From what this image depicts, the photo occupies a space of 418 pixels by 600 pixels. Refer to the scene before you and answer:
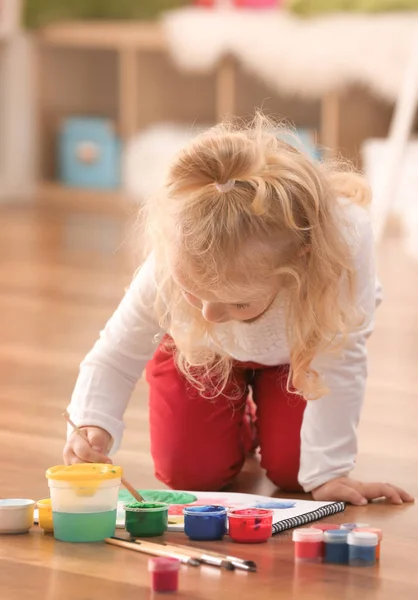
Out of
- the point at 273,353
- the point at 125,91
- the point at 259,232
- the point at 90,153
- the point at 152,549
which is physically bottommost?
the point at 152,549

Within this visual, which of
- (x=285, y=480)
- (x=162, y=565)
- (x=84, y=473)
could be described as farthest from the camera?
(x=285, y=480)

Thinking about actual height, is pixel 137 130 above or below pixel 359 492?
above

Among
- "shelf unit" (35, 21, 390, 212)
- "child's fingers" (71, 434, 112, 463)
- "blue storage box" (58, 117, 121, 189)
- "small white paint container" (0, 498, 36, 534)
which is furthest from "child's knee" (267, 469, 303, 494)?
"blue storage box" (58, 117, 121, 189)

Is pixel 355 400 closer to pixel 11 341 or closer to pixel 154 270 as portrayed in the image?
pixel 154 270

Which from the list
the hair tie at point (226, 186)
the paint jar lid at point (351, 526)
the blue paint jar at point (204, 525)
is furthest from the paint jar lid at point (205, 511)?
the hair tie at point (226, 186)

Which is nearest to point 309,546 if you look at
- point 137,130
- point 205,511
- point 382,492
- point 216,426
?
point 205,511

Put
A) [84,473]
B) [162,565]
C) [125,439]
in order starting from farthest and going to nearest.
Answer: [125,439], [84,473], [162,565]

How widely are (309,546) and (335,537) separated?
0.02 metres

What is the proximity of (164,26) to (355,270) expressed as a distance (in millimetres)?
2615

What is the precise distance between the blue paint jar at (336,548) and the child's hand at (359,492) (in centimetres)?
20

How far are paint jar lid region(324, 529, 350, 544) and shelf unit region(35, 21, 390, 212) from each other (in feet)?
8.50

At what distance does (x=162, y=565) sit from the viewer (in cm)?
83

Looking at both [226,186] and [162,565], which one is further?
[226,186]

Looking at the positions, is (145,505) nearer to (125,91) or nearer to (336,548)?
(336,548)
